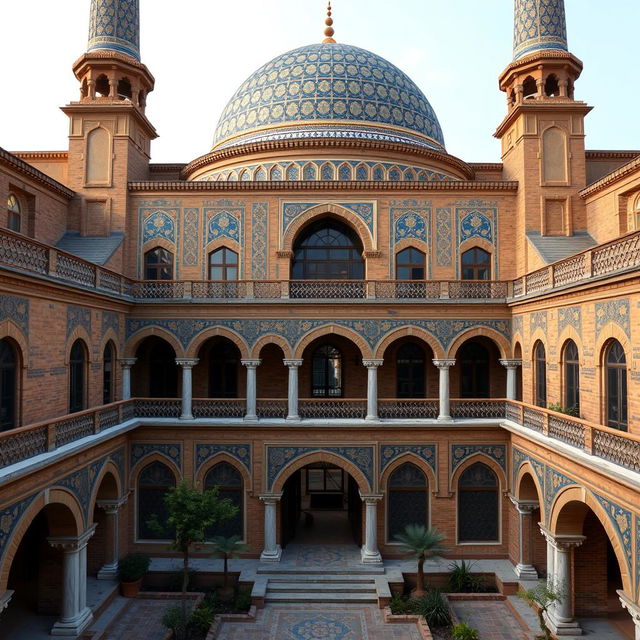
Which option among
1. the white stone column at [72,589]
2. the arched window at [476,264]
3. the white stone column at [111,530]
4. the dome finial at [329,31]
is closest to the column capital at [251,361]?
the white stone column at [111,530]

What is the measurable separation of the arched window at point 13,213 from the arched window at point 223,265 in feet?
18.3

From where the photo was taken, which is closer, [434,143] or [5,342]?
[5,342]

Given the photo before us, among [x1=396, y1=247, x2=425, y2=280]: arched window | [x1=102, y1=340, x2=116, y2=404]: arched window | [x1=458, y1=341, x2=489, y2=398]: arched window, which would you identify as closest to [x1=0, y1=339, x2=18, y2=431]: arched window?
[x1=102, y1=340, x2=116, y2=404]: arched window

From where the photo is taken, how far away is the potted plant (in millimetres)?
15875

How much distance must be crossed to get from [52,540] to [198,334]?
273 inches

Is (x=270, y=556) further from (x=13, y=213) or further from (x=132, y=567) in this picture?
(x=13, y=213)

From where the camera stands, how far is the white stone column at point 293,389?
58.9 feet

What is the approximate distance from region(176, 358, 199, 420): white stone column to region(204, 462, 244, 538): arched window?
6.30 ft

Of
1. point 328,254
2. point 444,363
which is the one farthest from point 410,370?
point 328,254

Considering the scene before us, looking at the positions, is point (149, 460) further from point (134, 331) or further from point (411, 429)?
point (411, 429)

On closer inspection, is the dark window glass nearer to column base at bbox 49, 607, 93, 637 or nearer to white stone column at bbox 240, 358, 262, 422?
white stone column at bbox 240, 358, 262, 422

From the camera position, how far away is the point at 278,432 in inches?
706

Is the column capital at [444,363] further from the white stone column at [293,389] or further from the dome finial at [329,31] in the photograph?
the dome finial at [329,31]

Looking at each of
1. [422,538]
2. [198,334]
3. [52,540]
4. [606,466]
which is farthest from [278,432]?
[606,466]
